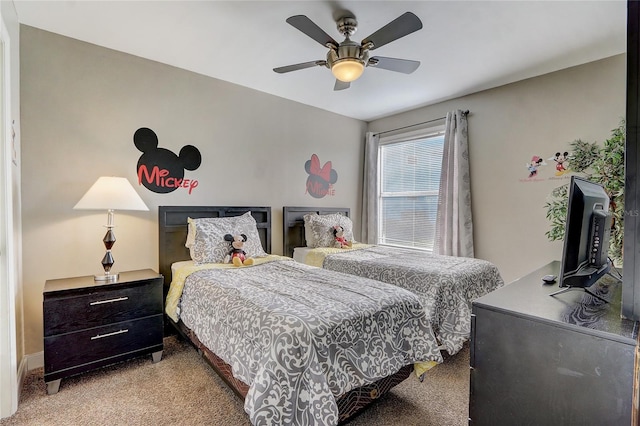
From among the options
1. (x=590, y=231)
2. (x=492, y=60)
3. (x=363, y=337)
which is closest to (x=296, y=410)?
(x=363, y=337)

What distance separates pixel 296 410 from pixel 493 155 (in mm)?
3380

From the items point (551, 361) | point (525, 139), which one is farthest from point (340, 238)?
point (551, 361)

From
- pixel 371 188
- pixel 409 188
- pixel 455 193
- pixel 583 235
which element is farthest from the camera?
pixel 371 188

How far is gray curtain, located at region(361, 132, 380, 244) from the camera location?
4590mm

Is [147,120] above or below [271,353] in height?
above

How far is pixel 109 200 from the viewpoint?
86.5 inches

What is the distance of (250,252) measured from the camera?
9.38 ft

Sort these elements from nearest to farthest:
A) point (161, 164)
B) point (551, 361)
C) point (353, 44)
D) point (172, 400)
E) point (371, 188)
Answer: point (551, 361) < point (172, 400) < point (353, 44) < point (161, 164) < point (371, 188)

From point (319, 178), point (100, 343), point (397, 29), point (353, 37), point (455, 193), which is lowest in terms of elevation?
point (100, 343)

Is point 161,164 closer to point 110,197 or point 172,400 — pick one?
point 110,197

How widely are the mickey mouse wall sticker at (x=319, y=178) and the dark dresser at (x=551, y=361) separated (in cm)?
301

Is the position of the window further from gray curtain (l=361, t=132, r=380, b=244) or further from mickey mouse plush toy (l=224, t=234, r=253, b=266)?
mickey mouse plush toy (l=224, t=234, r=253, b=266)

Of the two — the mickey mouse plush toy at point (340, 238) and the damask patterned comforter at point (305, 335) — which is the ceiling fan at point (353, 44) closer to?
the damask patterned comforter at point (305, 335)

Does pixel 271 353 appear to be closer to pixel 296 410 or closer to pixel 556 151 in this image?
pixel 296 410
